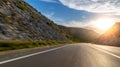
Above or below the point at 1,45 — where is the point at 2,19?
above

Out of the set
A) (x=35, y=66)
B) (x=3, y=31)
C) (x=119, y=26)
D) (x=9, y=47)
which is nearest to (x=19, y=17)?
(x=3, y=31)

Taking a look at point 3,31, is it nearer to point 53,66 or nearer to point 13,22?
point 13,22

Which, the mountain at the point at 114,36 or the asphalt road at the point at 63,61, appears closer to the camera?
the asphalt road at the point at 63,61

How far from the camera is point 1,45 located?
19.0 m

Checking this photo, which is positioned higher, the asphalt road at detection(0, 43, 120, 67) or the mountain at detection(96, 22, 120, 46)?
the mountain at detection(96, 22, 120, 46)

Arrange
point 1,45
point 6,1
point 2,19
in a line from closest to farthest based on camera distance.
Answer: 1. point 1,45
2. point 2,19
3. point 6,1

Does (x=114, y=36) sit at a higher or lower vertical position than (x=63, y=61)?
higher

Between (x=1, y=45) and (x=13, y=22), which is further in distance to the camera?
(x=13, y=22)

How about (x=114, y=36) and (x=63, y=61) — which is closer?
(x=63, y=61)

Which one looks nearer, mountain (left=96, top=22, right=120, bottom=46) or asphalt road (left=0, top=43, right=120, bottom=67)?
asphalt road (left=0, top=43, right=120, bottom=67)

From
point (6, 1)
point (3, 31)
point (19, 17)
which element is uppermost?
point (6, 1)

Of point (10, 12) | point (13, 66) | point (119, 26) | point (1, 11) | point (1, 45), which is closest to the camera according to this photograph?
point (13, 66)

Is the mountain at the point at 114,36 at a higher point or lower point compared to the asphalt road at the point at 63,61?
higher

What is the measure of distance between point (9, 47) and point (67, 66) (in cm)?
1137
